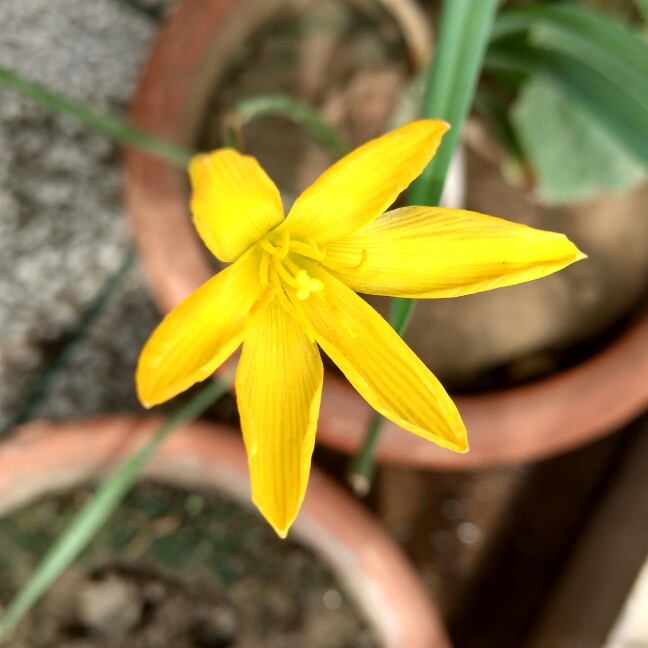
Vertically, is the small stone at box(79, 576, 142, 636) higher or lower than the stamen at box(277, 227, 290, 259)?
lower

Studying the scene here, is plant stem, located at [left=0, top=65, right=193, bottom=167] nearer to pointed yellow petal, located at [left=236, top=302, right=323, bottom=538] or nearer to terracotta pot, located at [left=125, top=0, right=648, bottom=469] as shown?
terracotta pot, located at [left=125, top=0, right=648, bottom=469]

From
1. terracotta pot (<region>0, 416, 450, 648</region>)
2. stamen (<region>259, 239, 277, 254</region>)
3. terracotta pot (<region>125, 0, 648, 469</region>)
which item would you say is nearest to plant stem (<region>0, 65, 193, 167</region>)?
terracotta pot (<region>125, 0, 648, 469</region>)

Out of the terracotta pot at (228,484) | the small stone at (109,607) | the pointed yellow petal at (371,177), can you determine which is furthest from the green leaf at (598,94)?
the small stone at (109,607)

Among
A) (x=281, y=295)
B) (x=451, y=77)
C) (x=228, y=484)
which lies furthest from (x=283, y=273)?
(x=228, y=484)

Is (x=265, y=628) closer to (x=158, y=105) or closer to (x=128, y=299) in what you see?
(x=128, y=299)

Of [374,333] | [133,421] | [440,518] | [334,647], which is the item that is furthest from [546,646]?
[374,333]

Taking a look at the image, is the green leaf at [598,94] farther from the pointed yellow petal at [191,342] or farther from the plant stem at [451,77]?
the pointed yellow petal at [191,342]

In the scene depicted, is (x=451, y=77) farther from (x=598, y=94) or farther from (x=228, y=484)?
(x=228, y=484)
